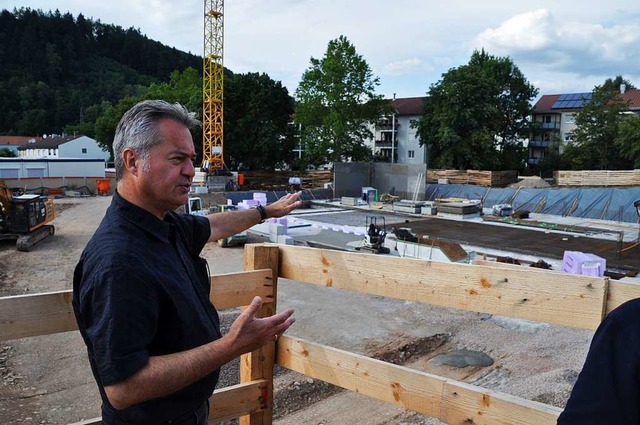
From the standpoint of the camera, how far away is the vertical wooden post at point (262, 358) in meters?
3.00

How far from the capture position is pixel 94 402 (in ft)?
25.0

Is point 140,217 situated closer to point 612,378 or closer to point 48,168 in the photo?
point 612,378

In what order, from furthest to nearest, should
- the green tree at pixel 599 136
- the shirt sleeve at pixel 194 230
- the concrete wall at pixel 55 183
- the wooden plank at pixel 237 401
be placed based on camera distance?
the green tree at pixel 599 136
the concrete wall at pixel 55 183
the wooden plank at pixel 237 401
the shirt sleeve at pixel 194 230

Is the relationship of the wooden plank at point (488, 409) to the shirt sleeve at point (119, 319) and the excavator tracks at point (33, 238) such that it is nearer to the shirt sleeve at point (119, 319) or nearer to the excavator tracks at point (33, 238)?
the shirt sleeve at point (119, 319)

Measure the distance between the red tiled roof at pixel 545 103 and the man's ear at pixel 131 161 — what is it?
7350 cm

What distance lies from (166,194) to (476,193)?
1498 inches

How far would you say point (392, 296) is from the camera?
2627 millimetres

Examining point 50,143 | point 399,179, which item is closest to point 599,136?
point 399,179

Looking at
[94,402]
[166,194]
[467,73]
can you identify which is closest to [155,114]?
[166,194]

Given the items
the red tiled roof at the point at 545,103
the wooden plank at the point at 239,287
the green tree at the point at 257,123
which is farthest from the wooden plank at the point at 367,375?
the red tiled roof at the point at 545,103

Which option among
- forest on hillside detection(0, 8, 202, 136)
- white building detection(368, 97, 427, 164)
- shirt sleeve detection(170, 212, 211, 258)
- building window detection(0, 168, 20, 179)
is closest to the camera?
shirt sleeve detection(170, 212, 211, 258)

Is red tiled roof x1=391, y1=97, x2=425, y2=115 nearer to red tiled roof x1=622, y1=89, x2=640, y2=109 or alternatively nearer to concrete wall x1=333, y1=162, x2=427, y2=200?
red tiled roof x1=622, y1=89, x2=640, y2=109

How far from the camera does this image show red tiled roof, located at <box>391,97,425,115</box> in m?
68.6

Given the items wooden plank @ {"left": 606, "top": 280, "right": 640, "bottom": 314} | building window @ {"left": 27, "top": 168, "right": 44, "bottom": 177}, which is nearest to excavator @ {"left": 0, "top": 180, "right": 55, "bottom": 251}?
wooden plank @ {"left": 606, "top": 280, "right": 640, "bottom": 314}
